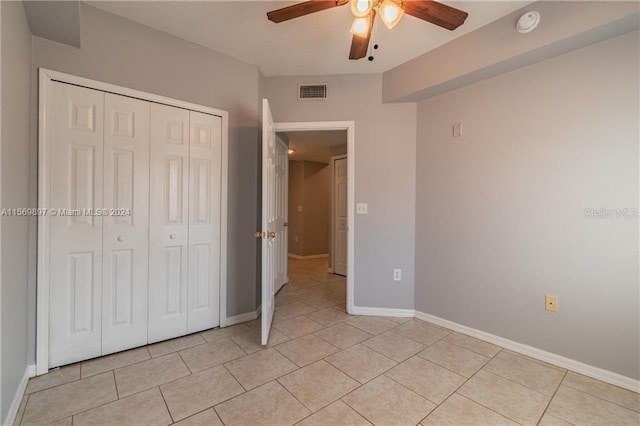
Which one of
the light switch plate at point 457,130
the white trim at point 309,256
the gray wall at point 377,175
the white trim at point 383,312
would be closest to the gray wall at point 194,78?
the gray wall at point 377,175

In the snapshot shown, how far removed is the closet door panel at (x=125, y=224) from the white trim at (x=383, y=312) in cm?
197

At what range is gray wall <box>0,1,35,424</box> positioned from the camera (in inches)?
52.7

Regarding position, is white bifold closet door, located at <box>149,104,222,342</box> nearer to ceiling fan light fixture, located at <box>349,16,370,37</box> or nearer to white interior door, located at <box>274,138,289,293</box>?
white interior door, located at <box>274,138,289,293</box>

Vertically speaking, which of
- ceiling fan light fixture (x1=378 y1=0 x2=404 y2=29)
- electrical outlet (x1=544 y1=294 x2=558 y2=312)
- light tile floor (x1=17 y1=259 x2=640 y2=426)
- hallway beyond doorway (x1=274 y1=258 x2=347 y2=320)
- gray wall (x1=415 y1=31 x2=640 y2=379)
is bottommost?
light tile floor (x1=17 y1=259 x2=640 y2=426)

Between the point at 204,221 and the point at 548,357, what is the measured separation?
2.96 m

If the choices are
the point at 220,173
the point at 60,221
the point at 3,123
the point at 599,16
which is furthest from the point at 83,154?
the point at 599,16

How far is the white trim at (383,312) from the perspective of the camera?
2.87 meters

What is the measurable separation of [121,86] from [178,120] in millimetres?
429

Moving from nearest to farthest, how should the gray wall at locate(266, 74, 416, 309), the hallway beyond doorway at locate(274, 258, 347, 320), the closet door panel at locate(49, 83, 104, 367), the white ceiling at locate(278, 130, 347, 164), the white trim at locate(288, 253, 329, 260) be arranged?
the closet door panel at locate(49, 83, 104, 367), the gray wall at locate(266, 74, 416, 309), the hallway beyond doorway at locate(274, 258, 347, 320), the white ceiling at locate(278, 130, 347, 164), the white trim at locate(288, 253, 329, 260)

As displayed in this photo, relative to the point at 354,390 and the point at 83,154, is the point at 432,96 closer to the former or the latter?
the point at 354,390

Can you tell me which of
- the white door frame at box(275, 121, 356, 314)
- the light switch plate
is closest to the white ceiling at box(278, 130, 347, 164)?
the white door frame at box(275, 121, 356, 314)

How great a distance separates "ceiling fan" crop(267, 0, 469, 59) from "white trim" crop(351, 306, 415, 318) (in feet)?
8.09

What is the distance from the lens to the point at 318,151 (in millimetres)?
5227

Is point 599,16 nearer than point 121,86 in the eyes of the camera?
Yes
